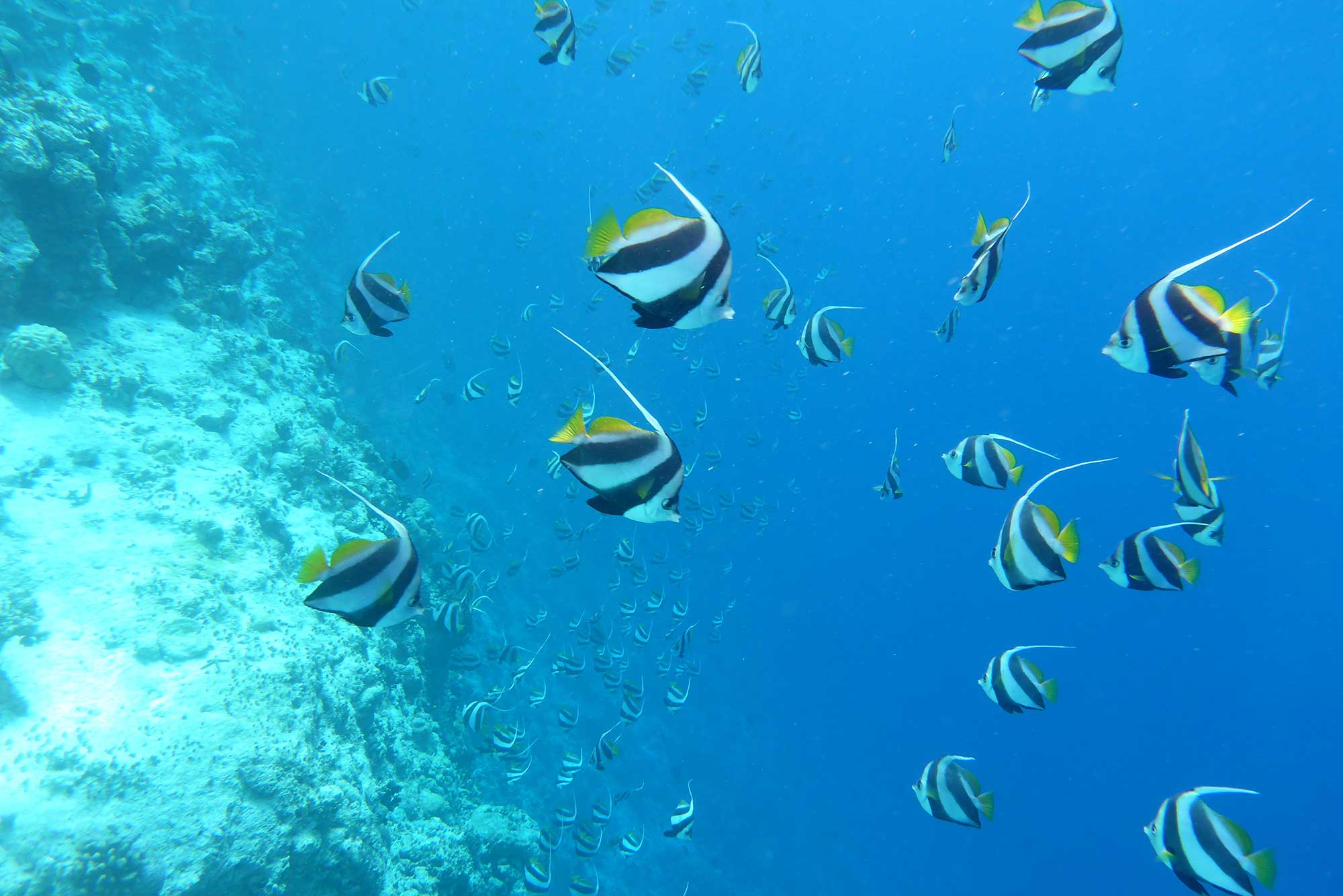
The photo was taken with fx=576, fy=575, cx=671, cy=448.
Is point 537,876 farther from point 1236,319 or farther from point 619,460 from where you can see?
point 1236,319

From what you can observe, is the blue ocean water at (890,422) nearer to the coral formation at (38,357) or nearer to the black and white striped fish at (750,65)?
the coral formation at (38,357)

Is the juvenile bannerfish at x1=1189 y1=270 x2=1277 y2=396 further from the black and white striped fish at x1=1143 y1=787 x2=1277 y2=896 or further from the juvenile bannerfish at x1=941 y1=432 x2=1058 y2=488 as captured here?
A: the black and white striped fish at x1=1143 y1=787 x2=1277 y2=896

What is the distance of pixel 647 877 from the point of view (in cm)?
1529

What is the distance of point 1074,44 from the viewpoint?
288 centimetres

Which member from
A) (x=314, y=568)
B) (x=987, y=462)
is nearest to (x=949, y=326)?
(x=987, y=462)

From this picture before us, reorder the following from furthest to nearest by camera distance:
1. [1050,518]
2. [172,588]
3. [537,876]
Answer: [172,588] → [537,876] → [1050,518]

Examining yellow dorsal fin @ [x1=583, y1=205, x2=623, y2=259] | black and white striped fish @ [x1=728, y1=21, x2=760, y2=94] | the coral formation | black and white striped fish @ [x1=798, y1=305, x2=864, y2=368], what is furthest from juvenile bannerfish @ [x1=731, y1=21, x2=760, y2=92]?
the coral formation

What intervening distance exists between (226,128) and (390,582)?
89.7 ft

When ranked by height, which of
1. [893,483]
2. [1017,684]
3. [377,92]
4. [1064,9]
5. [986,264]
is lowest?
[1017,684]

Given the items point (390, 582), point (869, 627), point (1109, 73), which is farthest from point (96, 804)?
point (869, 627)

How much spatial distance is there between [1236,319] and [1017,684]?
2.49 metres

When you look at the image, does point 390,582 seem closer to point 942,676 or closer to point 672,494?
point 672,494

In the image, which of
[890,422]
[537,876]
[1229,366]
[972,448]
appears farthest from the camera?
[890,422]

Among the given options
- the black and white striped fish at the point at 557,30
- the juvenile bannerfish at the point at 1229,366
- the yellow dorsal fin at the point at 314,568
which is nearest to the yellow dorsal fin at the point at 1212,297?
the juvenile bannerfish at the point at 1229,366
